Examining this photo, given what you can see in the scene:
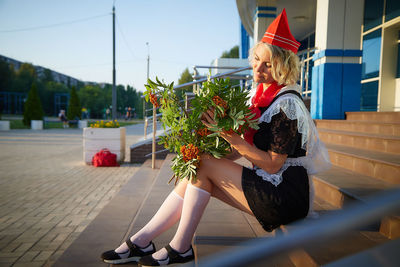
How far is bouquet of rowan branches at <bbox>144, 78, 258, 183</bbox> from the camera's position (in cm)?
156

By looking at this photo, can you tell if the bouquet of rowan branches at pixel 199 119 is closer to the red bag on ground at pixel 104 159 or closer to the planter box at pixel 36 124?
the red bag on ground at pixel 104 159

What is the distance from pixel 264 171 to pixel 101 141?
584cm

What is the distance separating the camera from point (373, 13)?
7230 mm

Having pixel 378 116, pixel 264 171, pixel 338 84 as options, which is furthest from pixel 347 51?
pixel 264 171

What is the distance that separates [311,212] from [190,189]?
0.78 meters

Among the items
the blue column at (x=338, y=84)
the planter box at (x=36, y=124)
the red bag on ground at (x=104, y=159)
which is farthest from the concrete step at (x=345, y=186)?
the planter box at (x=36, y=124)

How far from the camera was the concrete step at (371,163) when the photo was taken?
232 centimetres

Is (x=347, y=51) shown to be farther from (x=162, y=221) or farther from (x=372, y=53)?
(x=162, y=221)

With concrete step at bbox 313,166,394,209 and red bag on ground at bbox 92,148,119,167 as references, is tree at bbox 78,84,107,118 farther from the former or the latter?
concrete step at bbox 313,166,394,209

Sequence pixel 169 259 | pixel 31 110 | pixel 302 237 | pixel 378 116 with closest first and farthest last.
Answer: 1. pixel 302 237
2. pixel 169 259
3. pixel 378 116
4. pixel 31 110

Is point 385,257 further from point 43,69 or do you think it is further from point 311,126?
point 43,69

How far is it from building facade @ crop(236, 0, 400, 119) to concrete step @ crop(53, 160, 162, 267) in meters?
3.19

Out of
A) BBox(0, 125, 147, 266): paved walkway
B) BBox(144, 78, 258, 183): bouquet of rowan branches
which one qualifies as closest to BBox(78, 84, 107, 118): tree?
BBox(0, 125, 147, 266): paved walkway

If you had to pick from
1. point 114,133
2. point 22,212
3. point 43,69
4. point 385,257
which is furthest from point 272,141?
point 43,69
